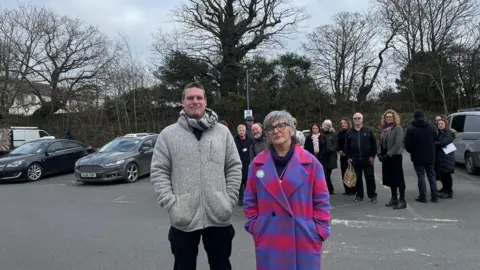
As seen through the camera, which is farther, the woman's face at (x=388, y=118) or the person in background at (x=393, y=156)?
the woman's face at (x=388, y=118)

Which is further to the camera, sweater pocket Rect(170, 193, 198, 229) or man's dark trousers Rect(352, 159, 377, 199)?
man's dark trousers Rect(352, 159, 377, 199)

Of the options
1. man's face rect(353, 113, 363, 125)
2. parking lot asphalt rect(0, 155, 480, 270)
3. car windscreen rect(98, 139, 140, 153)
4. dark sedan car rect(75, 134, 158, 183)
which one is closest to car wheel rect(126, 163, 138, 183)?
dark sedan car rect(75, 134, 158, 183)

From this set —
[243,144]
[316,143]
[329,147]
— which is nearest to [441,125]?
[329,147]

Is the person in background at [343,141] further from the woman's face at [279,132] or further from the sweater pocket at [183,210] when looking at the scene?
the sweater pocket at [183,210]

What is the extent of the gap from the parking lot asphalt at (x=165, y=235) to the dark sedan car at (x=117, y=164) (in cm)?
223

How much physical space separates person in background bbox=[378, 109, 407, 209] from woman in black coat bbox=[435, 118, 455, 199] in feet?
4.57

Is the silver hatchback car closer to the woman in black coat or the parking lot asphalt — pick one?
the parking lot asphalt

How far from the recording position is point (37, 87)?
3388 cm

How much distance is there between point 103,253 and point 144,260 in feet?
2.28

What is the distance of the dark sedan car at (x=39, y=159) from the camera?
502 inches

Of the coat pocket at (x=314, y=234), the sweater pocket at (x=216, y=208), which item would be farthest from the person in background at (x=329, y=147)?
the coat pocket at (x=314, y=234)

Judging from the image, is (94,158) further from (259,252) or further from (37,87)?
(37,87)

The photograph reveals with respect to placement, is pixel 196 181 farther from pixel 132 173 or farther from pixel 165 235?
pixel 132 173

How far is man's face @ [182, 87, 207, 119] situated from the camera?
2.93 meters
